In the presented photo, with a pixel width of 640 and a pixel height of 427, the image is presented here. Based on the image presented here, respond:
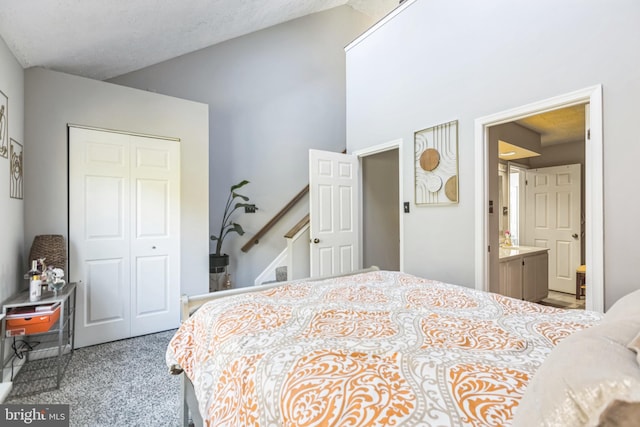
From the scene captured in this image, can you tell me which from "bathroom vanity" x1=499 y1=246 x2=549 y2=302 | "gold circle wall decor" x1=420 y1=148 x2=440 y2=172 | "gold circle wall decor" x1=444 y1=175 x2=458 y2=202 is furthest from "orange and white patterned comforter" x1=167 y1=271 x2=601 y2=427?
"bathroom vanity" x1=499 y1=246 x2=549 y2=302

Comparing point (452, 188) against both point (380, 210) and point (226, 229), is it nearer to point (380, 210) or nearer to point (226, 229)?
point (380, 210)

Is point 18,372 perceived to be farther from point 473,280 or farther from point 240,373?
point 473,280

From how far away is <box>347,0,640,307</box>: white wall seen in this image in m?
1.72

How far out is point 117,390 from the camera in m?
1.99

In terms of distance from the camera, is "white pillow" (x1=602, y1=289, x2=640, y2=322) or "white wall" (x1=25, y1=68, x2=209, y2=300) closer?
"white pillow" (x1=602, y1=289, x2=640, y2=322)

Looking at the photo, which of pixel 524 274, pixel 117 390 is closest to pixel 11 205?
pixel 117 390

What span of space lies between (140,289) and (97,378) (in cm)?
89

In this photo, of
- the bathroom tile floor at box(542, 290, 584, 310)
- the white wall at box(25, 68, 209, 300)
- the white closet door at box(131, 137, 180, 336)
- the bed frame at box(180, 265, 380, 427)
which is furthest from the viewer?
the bathroom tile floor at box(542, 290, 584, 310)

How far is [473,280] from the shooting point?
2.45 m

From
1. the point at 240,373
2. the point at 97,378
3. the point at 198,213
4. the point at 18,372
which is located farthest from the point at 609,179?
the point at 18,372

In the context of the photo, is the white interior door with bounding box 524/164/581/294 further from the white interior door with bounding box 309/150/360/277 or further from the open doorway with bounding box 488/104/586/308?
the white interior door with bounding box 309/150/360/277

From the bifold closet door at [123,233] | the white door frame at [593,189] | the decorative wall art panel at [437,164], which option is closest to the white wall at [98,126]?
the bifold closet door at [123,233]

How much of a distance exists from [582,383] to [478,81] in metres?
2.56

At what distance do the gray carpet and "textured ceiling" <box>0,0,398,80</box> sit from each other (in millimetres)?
2427
